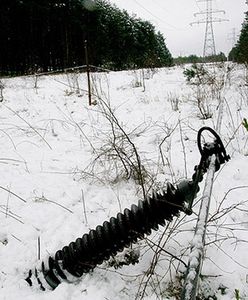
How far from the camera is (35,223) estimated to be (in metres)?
2.20

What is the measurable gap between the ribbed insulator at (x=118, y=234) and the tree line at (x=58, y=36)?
16.4m

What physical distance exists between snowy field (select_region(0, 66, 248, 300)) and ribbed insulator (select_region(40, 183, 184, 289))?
78mm

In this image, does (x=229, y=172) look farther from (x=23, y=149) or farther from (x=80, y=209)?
(x=23, y=149)

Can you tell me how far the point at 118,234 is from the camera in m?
1.66

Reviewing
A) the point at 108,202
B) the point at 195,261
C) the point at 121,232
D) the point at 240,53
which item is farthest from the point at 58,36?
the point at 195,261

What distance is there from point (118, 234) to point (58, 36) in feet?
84.5

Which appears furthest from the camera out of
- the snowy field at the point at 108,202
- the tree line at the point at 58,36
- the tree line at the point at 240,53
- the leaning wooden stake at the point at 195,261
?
the tree line at the point at 58,36

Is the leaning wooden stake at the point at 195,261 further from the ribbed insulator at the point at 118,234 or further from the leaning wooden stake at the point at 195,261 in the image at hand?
the ribbed insulator at the point at 118,234

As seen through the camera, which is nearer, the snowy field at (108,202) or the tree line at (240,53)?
the snowy field at (108,202)

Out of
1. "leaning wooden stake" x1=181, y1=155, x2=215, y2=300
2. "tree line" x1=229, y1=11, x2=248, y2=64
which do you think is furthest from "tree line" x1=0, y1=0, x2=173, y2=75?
"leaning wooden stake" x1=181, y1=155, x2=215, y2=300

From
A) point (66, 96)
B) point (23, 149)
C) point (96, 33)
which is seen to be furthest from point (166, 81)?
point (96, 33)

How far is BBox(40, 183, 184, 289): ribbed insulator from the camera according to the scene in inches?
65.1

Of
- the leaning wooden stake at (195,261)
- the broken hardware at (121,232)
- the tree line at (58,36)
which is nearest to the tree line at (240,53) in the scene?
the tree line at (58,36)

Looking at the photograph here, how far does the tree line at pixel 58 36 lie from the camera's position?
69.8 ft
